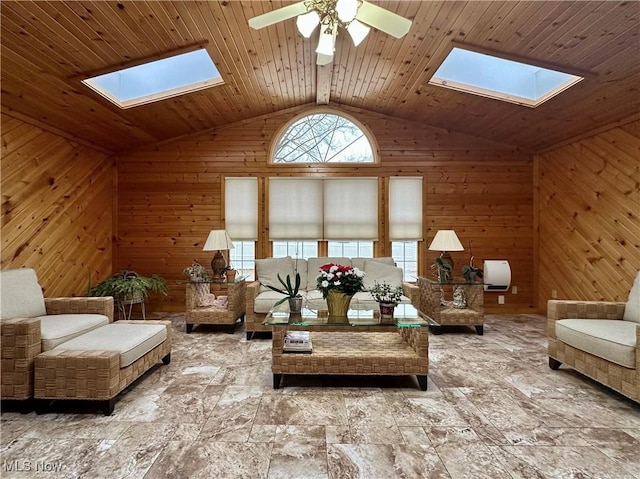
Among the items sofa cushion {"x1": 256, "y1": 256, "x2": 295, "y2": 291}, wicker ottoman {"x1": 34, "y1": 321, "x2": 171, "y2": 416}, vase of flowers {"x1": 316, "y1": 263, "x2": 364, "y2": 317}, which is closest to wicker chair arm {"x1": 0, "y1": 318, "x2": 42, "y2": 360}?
wicker ottoman {"x1": 34, "y1": 321, "x2": 171, "y2": 416}

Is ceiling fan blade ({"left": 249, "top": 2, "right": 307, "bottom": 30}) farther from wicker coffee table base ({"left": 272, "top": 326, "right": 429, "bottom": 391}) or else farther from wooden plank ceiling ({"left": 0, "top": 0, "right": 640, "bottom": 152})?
wicker coffee table base ({"left": 272, "top": 326, "right": 429, "bottom": 391})

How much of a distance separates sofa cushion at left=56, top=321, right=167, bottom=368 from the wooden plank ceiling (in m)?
2.30

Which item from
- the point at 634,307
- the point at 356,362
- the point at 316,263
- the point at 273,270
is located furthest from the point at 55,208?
the point at 634,307

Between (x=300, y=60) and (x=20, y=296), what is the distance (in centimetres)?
357

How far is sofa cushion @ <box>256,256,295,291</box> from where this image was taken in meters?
4.49

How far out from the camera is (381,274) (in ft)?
14.8

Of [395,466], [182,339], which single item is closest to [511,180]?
[395,466]

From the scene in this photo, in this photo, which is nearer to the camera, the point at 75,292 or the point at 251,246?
the point at 75,292

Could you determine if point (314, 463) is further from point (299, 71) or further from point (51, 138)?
point (51, 138)

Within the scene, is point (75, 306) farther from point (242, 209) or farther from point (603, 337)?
point (603, 337)

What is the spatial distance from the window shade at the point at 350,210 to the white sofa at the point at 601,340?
2.70 m

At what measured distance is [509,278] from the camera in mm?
4953

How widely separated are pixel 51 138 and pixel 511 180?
632 cm

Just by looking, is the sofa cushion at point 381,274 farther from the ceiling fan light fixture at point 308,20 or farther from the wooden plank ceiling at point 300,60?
the ceiling fan light fixture at point 308,20
